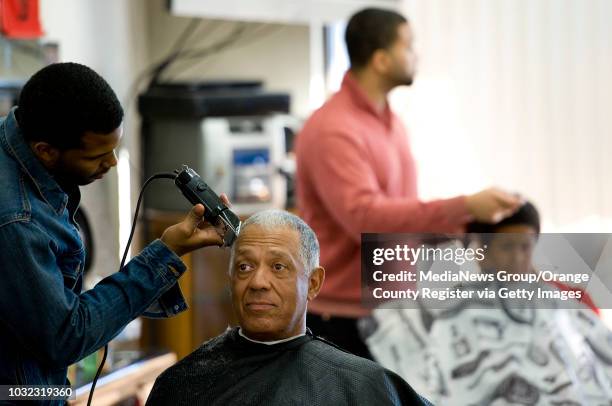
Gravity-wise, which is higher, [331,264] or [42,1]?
[42,1]

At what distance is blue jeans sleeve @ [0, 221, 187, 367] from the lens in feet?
4.39

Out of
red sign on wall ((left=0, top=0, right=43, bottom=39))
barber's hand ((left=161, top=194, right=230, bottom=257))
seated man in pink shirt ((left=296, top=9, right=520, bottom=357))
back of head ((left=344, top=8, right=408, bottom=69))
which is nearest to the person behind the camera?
barber's hand ((left=161, top=194, right=230, bottom=257))

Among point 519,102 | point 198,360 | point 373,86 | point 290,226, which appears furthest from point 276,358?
point 519,102

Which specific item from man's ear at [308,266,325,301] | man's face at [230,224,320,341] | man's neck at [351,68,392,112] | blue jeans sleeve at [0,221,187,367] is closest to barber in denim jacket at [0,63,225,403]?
blue jeans sleeve at [0,221,187,367]

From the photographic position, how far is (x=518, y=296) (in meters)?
2.41

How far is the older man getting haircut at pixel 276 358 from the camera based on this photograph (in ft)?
5.75

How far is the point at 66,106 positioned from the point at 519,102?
2586 millimetres

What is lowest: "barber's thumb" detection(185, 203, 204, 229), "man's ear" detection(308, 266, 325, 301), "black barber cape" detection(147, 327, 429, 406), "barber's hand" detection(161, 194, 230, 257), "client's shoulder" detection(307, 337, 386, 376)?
"black barber cape" detection(147, 327, 429, 406)

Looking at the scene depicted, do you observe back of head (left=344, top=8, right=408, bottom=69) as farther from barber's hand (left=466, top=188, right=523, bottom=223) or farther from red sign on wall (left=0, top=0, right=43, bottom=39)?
red sign on wall (left=0, top=0, right=43, bottom=39)

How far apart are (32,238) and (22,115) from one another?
0.18 metres

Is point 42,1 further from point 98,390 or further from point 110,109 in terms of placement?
point 110,109

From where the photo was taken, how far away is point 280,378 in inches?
70.5

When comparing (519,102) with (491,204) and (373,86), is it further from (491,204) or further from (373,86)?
(491,204)

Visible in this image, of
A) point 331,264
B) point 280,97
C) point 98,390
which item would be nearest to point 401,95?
point 280,97
